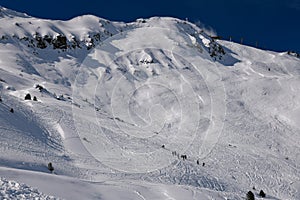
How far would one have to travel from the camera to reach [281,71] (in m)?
83.4

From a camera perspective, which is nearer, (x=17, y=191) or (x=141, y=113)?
(x=17, y=191)

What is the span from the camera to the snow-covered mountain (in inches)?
730

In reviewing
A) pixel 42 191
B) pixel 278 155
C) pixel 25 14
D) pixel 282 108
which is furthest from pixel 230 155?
pixel 25 14

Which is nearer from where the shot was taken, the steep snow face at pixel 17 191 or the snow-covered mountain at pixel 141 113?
the steep snow face at pixel 17 191

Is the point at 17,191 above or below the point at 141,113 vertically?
above

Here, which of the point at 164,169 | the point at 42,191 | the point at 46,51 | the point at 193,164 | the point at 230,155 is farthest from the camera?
the point at 46,51

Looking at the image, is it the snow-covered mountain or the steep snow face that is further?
the snow-covered mountain

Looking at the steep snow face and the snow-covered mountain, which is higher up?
the steep snow face

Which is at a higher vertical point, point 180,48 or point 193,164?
point 180,48

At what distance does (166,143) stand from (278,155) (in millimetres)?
16178

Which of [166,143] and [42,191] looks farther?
[166,143]

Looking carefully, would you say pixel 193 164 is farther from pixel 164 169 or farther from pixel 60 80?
pixel 60 80

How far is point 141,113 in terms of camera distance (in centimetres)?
5697

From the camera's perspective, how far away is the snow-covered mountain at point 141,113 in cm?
1855
